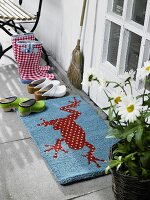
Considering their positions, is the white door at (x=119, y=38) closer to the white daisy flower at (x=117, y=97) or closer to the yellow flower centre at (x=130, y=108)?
the white daisy flower at (x=117, y=97)

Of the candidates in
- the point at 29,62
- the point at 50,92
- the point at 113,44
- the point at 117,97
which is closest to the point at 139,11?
the point at 113,44

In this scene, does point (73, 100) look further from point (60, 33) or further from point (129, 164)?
point (129, 164)

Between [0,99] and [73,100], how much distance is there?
61 centimetres

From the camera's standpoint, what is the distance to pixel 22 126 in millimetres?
2412

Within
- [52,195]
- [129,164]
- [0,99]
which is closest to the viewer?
[129,164]

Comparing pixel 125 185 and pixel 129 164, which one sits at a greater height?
pixel 129 164

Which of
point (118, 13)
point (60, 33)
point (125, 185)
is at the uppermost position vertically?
point (118, 13)

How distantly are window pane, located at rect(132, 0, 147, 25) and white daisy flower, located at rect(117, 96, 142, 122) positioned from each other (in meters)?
0.86

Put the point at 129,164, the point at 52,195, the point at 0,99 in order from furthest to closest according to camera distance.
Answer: the point at 0,99 < the point at 52,195 < the point at 129,164

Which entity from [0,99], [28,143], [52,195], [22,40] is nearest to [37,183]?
[52,195]

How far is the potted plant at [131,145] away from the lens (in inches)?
56.3

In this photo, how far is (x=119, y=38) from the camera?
236 centimetres

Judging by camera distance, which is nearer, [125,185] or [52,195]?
[125,185]

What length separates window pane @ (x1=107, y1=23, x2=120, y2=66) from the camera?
2.41 metres
